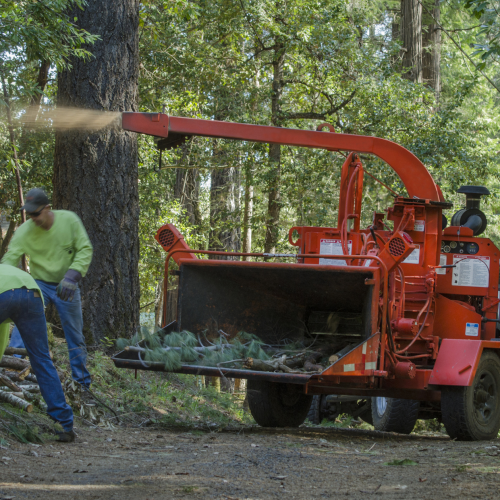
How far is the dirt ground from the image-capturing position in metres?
3.68

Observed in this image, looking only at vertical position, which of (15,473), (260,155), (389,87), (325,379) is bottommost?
(15,473)

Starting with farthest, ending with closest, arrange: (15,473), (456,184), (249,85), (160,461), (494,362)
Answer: (249,85) < (456,184) < (494,362) < (160,461) < (15,473)

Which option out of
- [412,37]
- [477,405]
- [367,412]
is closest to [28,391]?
[477,405]

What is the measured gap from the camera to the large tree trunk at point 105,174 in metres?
7.60

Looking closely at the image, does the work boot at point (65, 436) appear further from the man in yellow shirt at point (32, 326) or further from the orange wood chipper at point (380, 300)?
the orange wood chipper at point (380, 300)

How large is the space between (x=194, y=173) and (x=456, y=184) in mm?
8410

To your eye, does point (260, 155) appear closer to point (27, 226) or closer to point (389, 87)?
point (389, 87)

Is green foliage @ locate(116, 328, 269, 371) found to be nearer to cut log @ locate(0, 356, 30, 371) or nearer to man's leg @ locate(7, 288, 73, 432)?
cut log @ locate(0, 356, 30, 371)

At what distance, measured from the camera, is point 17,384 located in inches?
233

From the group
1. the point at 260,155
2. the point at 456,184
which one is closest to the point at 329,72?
the point at 260,155

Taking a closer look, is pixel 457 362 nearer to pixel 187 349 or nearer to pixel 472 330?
pixel 472 330

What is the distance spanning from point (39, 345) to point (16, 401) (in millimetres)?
894

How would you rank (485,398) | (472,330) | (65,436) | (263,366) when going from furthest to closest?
(472,330), (485,398), (263,366), (65,436)

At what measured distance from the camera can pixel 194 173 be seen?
64.7 ft
